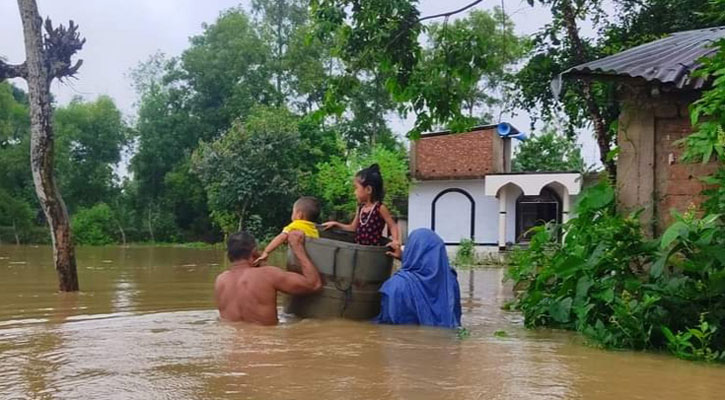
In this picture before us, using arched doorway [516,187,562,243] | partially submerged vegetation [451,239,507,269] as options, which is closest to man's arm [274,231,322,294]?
partially submerged vegetation [451,239,507,269]

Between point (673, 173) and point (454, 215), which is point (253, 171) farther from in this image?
point (673, 173)

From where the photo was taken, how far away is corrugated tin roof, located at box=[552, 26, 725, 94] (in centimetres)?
655

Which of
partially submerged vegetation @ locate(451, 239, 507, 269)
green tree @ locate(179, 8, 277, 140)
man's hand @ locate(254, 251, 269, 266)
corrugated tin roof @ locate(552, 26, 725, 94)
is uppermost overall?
green tree @ locate(179, 8, 277, 140)

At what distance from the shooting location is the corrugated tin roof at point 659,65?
6.55 m

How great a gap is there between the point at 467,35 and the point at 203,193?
2846 cm

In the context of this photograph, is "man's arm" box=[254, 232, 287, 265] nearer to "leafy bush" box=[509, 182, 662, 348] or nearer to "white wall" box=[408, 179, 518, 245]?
"leafy bush" box=[509, 182, 662, 348]

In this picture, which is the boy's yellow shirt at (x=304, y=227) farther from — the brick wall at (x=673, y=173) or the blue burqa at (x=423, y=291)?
the brick wall at (x=673, y=173)

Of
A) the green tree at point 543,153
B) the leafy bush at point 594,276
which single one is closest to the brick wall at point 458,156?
the green tree at point 543,153

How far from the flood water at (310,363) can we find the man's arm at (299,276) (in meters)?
0.32

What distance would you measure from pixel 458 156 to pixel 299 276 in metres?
19.9

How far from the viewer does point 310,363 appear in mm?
4980

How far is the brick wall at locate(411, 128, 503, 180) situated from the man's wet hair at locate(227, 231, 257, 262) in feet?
63.1

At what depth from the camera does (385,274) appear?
23.9 ft

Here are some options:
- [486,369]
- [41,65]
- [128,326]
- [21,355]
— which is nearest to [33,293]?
[41,65]
